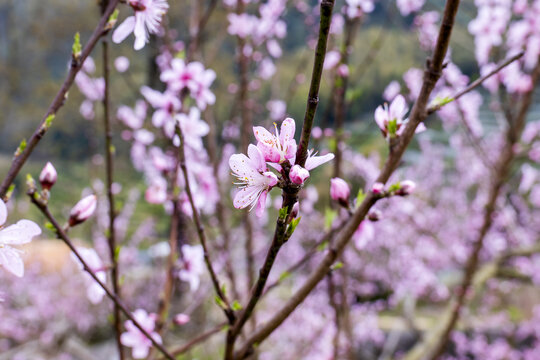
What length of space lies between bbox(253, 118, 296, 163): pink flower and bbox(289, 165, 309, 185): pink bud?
0.02m

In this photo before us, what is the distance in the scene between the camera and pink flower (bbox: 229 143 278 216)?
13.0 inches

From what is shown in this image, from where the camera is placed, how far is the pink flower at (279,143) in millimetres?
324

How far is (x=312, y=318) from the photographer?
11.0 ft

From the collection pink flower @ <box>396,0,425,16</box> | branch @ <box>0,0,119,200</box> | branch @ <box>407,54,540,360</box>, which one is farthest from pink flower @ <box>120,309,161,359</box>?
pink flower @ <box>396,0,425,16</box>

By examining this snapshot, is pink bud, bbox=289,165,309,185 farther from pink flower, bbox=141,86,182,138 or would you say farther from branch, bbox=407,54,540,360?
branch, bbox=407,54,540,360

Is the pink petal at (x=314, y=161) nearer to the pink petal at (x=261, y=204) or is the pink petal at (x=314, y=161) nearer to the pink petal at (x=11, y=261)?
the pink petal at (x=261, y=204)

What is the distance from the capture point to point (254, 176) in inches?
13.8

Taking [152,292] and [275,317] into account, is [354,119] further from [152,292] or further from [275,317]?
[275,317]

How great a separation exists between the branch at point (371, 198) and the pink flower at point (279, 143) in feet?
0.61

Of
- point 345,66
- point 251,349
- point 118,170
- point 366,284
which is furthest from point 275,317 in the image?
point 118,170

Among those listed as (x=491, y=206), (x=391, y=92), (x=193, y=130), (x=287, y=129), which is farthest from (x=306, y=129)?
(x=391, y=92)

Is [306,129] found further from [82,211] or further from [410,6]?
[410,6]

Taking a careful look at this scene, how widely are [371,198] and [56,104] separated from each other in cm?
41

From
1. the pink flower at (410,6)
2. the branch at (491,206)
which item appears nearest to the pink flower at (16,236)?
the branch at (491,206)
